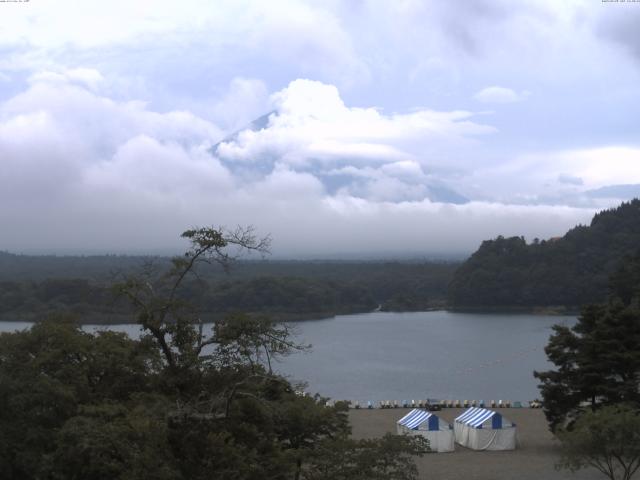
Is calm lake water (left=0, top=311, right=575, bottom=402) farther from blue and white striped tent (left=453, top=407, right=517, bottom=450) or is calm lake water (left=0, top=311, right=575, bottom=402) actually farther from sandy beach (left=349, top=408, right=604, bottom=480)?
blue and white striped tent (left=453, top=407, right=517, bottom=450)

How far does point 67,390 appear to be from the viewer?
7703mm

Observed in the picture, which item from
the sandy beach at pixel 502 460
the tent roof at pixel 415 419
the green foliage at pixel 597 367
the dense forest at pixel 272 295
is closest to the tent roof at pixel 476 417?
the sandy beach at pixel 502 460

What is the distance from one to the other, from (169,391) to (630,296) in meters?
27.7

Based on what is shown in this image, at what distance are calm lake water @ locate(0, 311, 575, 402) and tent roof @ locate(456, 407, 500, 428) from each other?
157 inches

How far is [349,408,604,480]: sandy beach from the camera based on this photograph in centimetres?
1296

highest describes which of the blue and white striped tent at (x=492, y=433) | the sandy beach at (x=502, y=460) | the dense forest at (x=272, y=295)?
the dense forest at (x=272, y=295)

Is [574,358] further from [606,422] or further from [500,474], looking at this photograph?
[606,422]

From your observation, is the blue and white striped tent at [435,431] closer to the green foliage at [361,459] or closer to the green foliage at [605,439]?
the green foliage at [605,439]

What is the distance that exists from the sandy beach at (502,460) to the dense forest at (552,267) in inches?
1654

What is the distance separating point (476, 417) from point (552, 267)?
48634 millimetres

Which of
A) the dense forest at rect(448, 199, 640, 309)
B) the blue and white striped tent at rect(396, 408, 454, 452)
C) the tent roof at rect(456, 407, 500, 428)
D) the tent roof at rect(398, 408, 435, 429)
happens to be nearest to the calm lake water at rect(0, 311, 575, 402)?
the tent roof at rect(398, 408, 435, 429)

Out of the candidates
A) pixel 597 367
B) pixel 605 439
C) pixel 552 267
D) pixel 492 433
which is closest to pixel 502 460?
pixel 492 433

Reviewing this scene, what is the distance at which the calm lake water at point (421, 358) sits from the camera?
26312 mm

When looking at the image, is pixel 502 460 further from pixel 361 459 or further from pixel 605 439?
pixel 361 459
